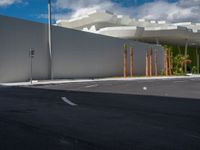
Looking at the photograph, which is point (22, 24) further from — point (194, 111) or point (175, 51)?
point (175, 51)

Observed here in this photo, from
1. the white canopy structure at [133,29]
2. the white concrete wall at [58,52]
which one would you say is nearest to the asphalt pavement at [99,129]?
the white concrete wall at [58,52]

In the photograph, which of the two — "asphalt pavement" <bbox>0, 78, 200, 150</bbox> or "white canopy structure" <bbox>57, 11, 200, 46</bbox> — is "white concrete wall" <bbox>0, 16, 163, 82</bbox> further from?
"asphalt pavement" <bbox>0, 78, 200, 150</bbox>

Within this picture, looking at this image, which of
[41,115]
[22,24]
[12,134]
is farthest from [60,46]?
[12,134]

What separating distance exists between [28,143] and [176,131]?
289cm

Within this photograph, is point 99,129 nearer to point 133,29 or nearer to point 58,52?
point 58,52

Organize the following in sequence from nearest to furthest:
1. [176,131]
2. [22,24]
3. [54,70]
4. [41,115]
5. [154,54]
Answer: [176,131] < [41,115] < [22,24] < [54,70] < [154,54]

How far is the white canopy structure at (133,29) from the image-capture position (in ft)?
176

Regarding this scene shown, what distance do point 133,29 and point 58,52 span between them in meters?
25.1

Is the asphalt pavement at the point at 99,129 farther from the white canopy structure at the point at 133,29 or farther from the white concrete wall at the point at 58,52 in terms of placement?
the white canopy structure at the point at 133,29

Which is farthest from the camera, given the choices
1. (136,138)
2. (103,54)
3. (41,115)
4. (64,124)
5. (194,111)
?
(103,54)

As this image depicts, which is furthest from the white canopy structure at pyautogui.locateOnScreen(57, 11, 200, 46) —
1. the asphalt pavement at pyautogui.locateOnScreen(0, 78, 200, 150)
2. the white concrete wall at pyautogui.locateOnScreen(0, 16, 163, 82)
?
the asphalt pavement at pyautogui.locateOnScreen(0, 78, 200, 150)

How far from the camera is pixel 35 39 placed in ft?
92.6

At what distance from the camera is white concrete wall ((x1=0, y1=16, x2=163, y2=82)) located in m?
25.5

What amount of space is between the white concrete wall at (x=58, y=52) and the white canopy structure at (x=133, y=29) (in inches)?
366
